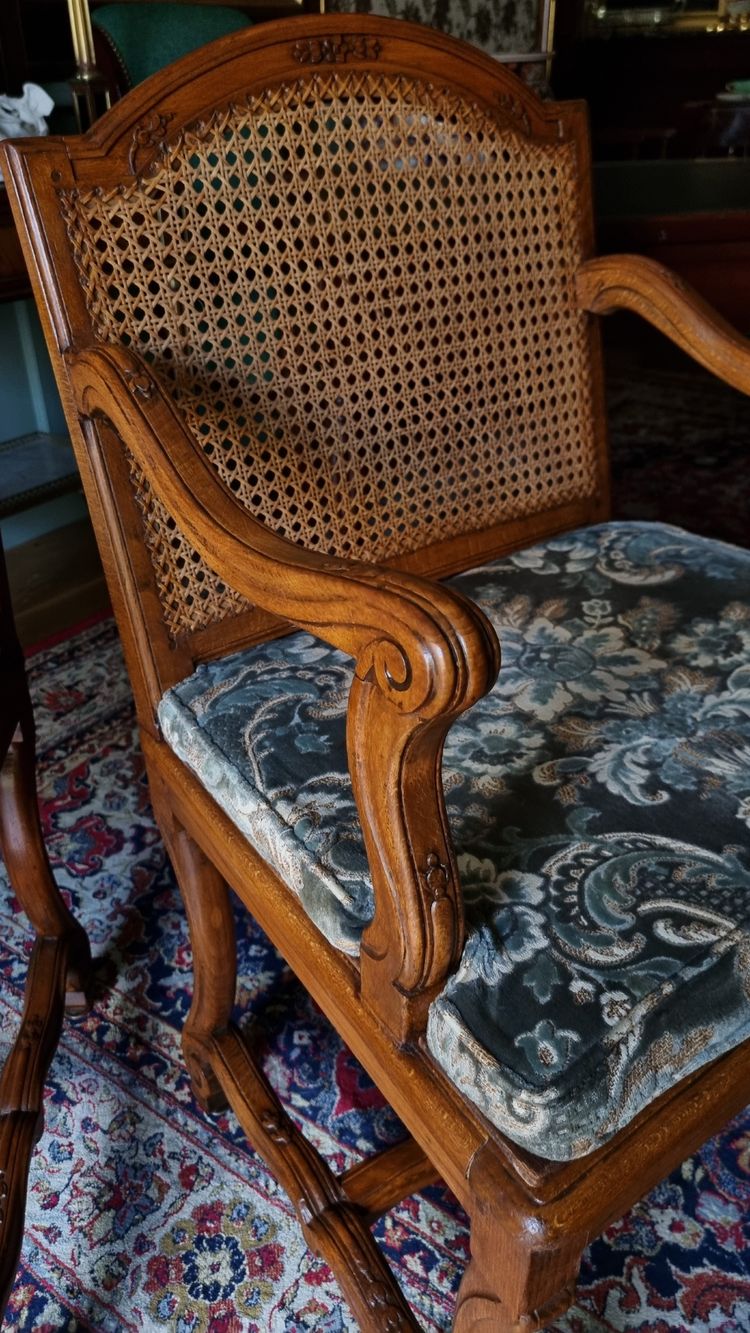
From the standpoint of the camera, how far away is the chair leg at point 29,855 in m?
1.08

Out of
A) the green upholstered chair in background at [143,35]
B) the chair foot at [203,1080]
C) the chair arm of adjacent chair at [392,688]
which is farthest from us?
the green upholstered chair in background at [143,35]

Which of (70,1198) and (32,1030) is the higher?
(32,1030)

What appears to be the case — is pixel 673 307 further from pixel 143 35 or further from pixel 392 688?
pixel 143 35

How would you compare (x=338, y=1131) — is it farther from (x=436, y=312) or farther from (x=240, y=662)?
(x=436, y=312)

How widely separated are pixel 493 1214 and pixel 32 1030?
63 cm

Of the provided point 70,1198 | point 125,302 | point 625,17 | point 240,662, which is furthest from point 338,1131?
point 625,17

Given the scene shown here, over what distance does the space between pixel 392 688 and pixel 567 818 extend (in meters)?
0.24

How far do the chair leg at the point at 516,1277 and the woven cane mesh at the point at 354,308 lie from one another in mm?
547

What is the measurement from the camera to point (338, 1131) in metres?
1.09

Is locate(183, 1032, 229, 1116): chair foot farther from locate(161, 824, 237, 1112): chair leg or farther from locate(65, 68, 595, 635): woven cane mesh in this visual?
locate(65, 68, 595, 635): woven cane mesh

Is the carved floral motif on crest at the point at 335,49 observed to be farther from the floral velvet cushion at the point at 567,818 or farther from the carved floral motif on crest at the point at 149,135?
the floral velvet cushion at the point at 567,818

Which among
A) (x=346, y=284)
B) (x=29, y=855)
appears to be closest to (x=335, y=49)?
(x=346, y=284)

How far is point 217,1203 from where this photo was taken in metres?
1.02

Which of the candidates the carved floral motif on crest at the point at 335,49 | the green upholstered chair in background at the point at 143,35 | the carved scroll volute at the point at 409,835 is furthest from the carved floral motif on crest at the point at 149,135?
the green upholstered chair in background at the point at 143,35
